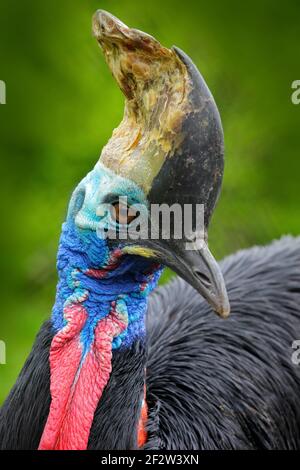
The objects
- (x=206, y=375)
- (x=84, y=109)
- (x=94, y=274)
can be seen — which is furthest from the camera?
(x=84, y=109)

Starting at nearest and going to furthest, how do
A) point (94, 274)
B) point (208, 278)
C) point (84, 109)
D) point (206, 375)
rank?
point (208, 278)
point (94, 274)
point (206, 375)
point (84, 109)

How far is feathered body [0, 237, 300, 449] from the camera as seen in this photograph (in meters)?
2.49

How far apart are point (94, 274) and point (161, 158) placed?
13.2 inches

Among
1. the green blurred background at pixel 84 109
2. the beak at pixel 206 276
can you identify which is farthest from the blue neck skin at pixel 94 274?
the green blurred background at pixel 84 109

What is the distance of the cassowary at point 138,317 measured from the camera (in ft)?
7.37

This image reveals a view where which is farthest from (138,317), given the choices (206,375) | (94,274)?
(206,375)

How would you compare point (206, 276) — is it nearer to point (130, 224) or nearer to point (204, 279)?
point (204, 279)

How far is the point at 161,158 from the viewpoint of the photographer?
224 cm

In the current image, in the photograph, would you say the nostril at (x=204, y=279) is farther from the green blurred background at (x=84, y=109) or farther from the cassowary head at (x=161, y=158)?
the green blurred background at (x=84, y=109)

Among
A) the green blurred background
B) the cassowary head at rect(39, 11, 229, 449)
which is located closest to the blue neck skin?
the cassowary head at rect(39, 11, 229, 449)

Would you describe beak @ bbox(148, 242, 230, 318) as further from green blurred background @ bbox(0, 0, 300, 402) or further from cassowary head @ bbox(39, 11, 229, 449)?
green blurred background @ bbox(0, 0, 300, 402)

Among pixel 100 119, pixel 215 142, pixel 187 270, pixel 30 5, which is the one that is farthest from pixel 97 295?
pixel 30 5

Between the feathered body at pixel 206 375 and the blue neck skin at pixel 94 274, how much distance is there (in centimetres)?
7

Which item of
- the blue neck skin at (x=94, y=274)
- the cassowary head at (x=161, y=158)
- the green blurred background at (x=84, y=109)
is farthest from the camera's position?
the green blurred background at (x=84, y=109)
